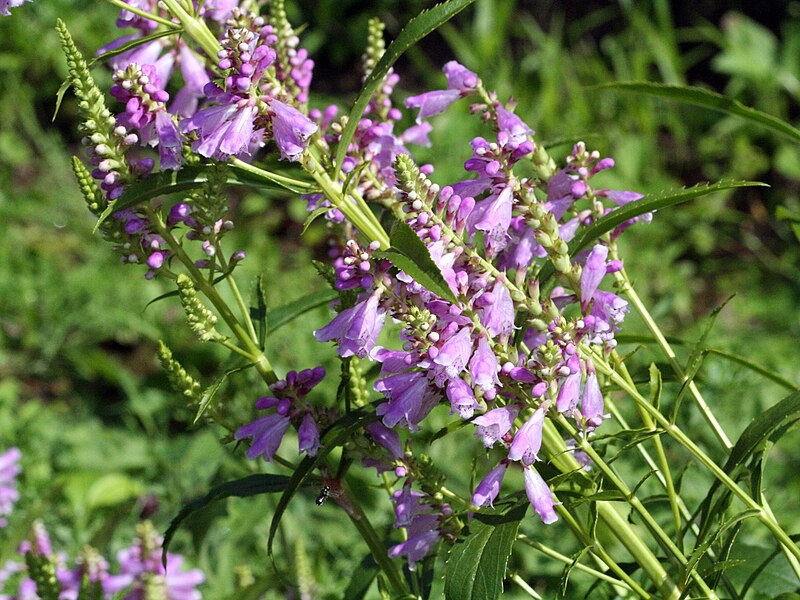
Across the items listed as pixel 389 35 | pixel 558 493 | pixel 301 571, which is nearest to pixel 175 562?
pixel 301 571

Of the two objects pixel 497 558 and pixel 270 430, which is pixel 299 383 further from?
pixel 497 558

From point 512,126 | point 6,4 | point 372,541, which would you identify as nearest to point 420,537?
point 372,541

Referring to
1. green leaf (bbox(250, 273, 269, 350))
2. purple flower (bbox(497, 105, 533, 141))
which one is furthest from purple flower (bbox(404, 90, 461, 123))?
green leaf (bbox(250, 273, 269, 350))

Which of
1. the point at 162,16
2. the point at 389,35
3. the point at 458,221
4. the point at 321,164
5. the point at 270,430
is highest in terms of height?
the point at 389,35

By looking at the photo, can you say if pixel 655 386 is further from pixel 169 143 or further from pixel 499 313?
pixel 169 143

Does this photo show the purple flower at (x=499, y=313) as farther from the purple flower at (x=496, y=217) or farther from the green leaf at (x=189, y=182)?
the green leaf at (x=189, y=182)
